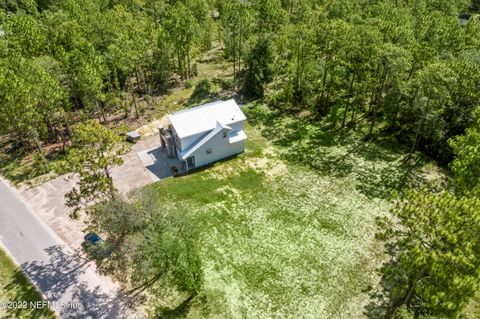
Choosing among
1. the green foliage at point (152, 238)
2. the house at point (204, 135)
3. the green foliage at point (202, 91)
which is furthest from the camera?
the green foliage at point (202, 91)

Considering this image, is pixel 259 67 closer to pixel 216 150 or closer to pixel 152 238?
pixel 216 150

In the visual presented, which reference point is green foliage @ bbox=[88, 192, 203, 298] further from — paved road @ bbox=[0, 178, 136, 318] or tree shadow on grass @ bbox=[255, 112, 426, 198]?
tree shadow on grass @ bbox=[255, 112, 426, 198]

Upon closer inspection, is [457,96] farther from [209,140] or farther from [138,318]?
[138,318]

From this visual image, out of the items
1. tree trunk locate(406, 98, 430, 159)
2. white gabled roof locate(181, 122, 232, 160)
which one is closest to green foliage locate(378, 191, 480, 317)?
tree trunk locate(406, 98, 430, 159)

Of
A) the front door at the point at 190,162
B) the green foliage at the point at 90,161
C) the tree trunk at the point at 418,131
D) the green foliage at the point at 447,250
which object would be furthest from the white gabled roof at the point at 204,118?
the green foliage at the point at 447,250

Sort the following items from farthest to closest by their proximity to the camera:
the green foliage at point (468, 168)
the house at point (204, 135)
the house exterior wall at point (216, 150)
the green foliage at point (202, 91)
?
1. the green foliage at point (202, 91)
2. the house exterior wall at point (216, 150)
3. the house at point (204, 135)
4. the green foliage at point (468, 168)

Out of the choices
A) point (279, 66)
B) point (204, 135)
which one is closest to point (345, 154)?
point (204, 135)

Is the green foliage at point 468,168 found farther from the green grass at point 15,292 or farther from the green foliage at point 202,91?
the green foliage at point 202,91
